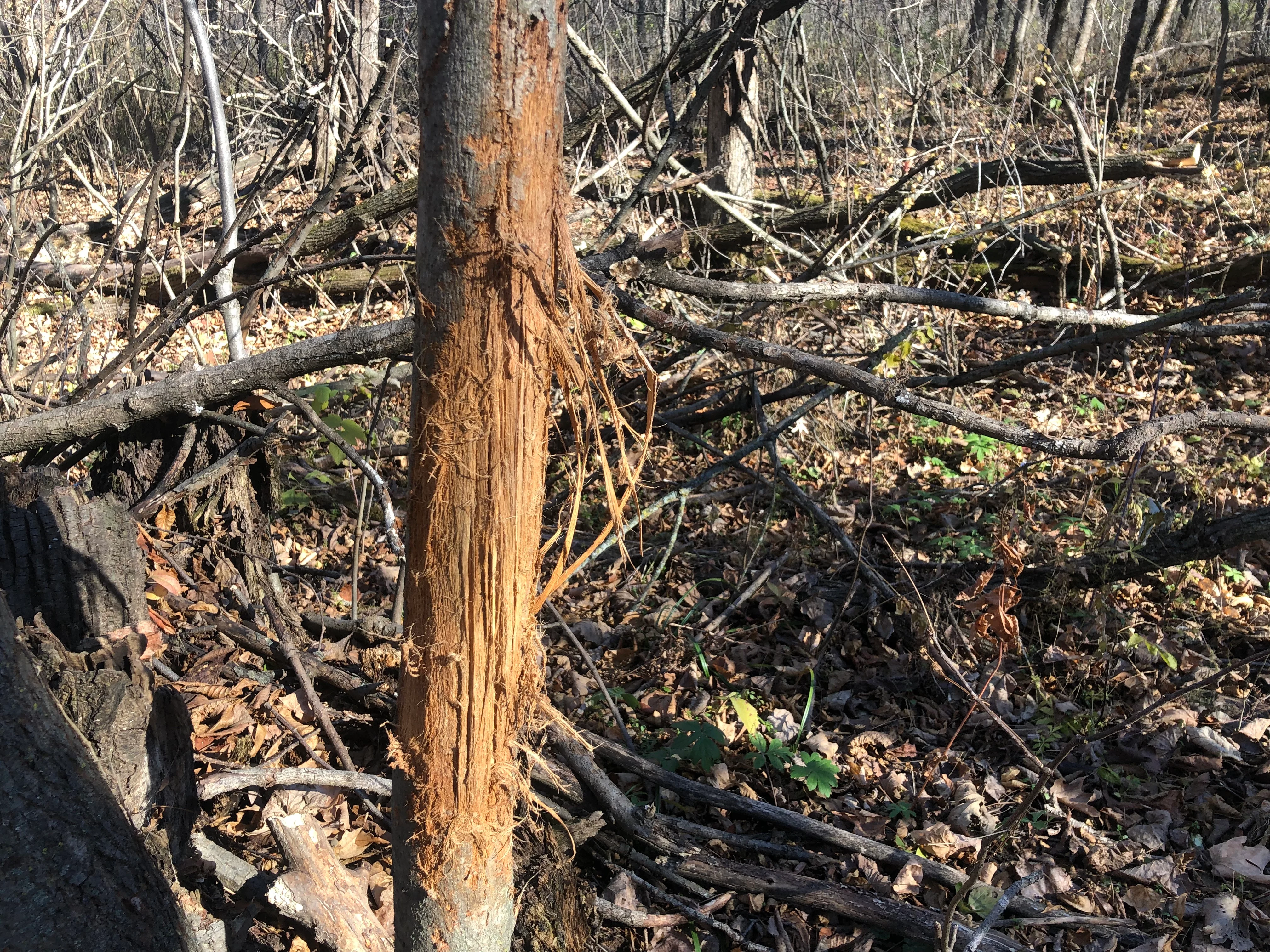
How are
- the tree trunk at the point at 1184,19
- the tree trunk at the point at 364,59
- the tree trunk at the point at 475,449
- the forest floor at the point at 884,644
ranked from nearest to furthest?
the tree trunk at the point at 475,449, the forest floor at the point at 884,644, the tree trunk at the point at 364,59, the tree trunk at the point at 1184,19

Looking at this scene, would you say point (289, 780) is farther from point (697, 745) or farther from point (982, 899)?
point (982, 899)

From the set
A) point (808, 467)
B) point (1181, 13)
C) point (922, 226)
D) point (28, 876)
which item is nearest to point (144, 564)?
point (28, 876)

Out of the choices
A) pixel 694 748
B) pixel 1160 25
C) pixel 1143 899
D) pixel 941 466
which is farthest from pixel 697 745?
pixel 1160 25

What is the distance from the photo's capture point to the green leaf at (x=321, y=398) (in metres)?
4.16

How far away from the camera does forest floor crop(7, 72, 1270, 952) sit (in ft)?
9.09

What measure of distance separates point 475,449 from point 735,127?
6235mm

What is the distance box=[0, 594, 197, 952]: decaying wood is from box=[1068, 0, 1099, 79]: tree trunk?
1073 cm

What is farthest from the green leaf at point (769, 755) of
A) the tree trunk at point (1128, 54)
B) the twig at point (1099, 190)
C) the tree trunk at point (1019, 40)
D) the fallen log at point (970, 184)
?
the tree trunk at point (1019, 40)

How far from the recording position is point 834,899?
2605 mm

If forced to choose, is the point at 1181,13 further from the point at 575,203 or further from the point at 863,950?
the point at 863,950

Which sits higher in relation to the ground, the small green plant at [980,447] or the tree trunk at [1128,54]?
the tree trunk at [1128,54]

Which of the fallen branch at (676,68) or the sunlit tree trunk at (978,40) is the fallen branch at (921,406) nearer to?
the fallen branch at (676,68)

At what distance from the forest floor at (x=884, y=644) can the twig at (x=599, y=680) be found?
6 centimetres

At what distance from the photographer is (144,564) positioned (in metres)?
3.25
